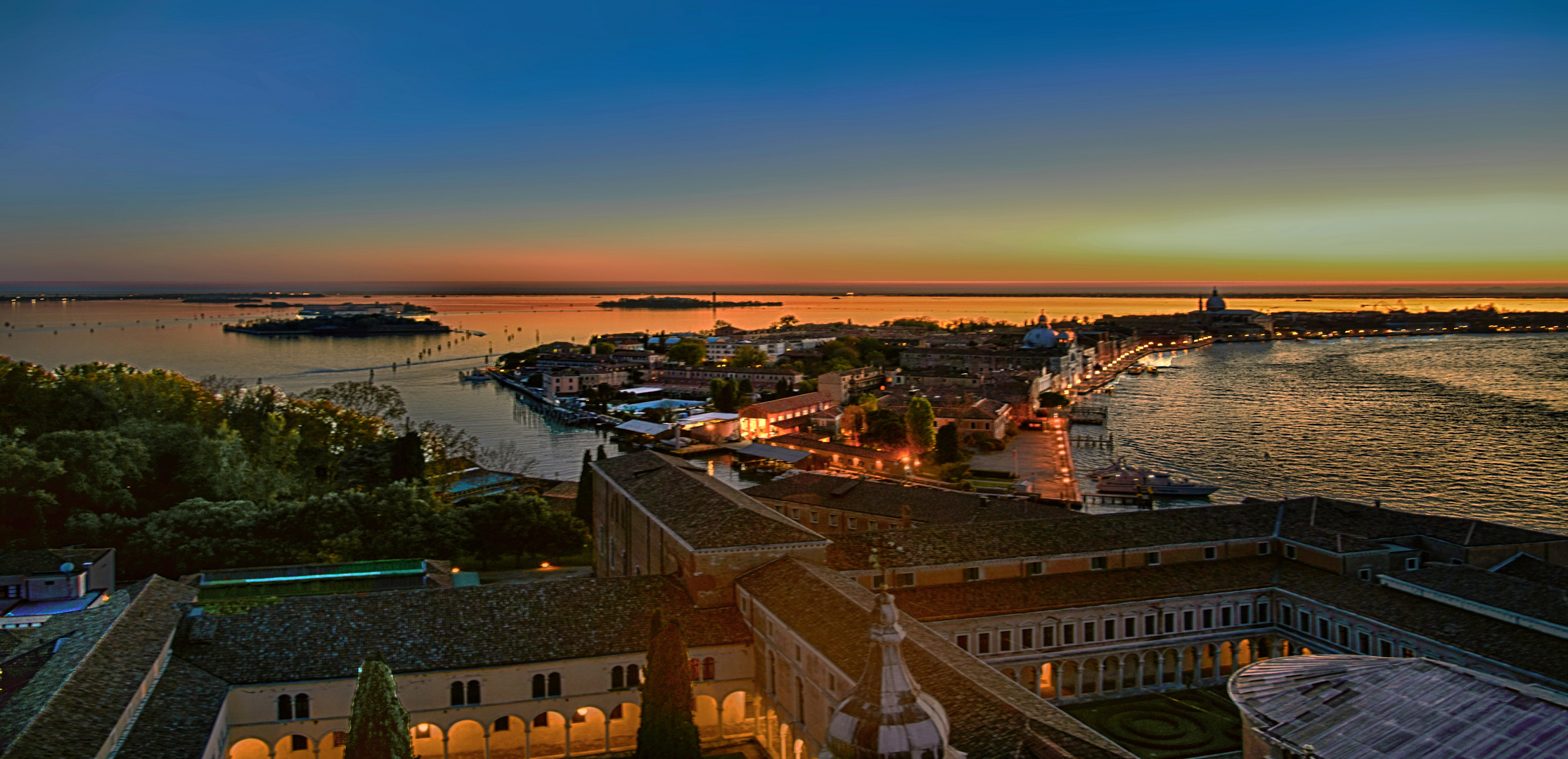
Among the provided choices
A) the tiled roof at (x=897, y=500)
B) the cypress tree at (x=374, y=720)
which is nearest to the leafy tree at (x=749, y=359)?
the tiled roof at (x=897, y=500)

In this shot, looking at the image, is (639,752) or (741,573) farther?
A: (741,573)

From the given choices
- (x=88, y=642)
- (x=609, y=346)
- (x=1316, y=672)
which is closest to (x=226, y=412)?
(x=88, y=642)

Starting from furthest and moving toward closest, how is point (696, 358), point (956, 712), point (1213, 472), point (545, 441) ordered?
point (696, 358) < point (545, 441) < point (1213, 472) < point (956, 712)

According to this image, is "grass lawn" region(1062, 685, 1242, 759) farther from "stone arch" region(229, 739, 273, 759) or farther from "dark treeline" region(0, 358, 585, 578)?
"dark treeline" region(0, 358, 585, 578)

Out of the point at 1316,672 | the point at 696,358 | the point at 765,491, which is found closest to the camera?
the point at 1316,672

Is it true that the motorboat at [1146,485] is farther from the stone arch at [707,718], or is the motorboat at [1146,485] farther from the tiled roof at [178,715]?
the tiled roof at [178,715]

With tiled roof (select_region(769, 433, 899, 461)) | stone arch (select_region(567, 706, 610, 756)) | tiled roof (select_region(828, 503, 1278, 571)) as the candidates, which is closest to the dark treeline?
stone arch (select_region(567, 706, 610, 756))

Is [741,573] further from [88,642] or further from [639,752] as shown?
[88,642]
